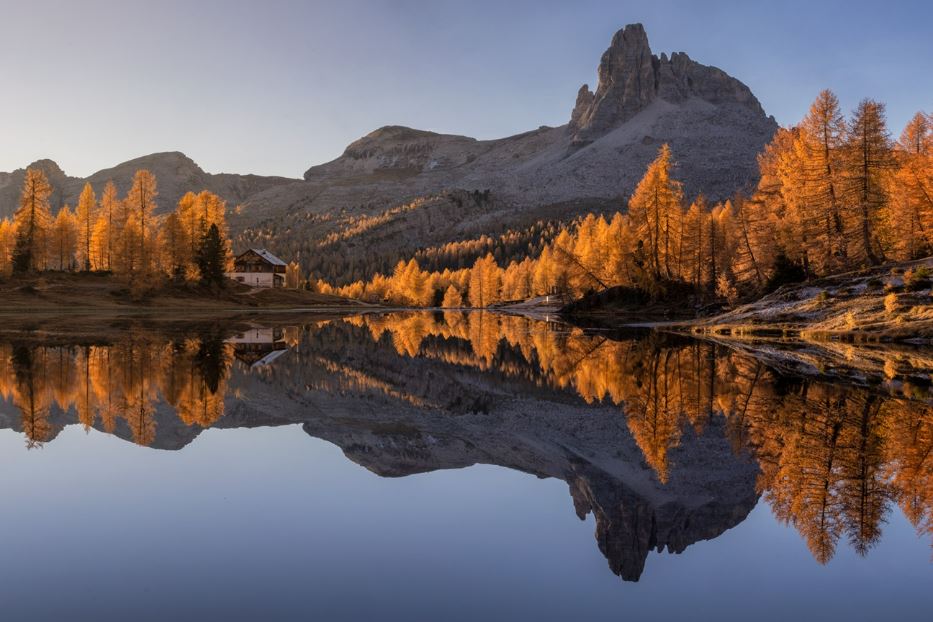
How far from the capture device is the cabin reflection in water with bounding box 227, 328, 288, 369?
92.0 ft

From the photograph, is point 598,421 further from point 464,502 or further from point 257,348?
point 257,348

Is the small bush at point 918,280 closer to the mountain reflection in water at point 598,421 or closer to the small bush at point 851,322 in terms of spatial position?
the small bush at point 851,322

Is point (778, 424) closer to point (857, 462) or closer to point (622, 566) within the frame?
point (857, 462)

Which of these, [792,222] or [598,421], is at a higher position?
[792,222]

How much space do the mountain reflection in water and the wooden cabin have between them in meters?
84.4

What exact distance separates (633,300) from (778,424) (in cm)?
5696

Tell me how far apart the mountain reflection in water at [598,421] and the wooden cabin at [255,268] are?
277 ft

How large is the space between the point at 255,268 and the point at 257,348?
8418 cm

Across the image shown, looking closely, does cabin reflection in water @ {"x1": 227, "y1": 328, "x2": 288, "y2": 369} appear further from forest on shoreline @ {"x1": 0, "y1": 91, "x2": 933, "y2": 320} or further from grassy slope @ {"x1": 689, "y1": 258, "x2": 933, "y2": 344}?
forest on shoreline @ {"x1": 0, "y1": 91, "x2": 933, "y2": 320}

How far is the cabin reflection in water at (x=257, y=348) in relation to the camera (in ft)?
92.0

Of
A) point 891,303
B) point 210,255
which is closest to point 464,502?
point 891,303

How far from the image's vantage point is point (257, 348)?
34.1 metres

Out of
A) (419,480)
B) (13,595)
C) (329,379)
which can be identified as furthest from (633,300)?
(13,595)

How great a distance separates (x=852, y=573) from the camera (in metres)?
6.87
